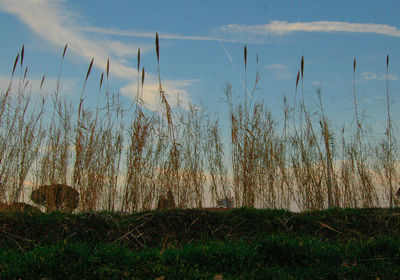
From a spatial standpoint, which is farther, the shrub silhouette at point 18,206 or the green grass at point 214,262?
the shrub silhouette at point 18,206

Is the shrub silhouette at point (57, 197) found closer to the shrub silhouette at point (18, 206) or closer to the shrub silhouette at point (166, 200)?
the shrub silhouette at point (18, 206)

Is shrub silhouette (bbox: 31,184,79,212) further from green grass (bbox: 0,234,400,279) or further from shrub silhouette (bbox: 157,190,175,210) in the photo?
green grass (bbox: 0,234,400,279)

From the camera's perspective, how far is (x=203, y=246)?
2.17 metres

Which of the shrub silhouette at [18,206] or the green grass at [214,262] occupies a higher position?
the shrub silhouette at [18,206]

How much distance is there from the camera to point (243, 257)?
203cm

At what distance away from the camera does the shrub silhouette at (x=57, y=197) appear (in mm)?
3607

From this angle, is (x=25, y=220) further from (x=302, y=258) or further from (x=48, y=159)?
(x=302, y=258)

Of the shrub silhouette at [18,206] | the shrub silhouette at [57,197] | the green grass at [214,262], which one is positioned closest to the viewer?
the green grass at [214,262]

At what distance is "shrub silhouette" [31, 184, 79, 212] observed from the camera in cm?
361

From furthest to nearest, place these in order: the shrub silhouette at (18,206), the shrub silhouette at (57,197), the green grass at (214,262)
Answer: the shrub silhouette at (57,197), the shrub silhouette at (18,206), the green grass at (214,262)

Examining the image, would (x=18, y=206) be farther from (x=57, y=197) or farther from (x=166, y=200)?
(x=166, y=200)

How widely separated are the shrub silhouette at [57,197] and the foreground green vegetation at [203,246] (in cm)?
67

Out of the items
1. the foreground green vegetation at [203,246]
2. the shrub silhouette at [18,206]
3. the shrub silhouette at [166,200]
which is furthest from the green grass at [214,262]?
the shrub silhouette at [166,200]

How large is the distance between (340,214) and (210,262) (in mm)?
1542
